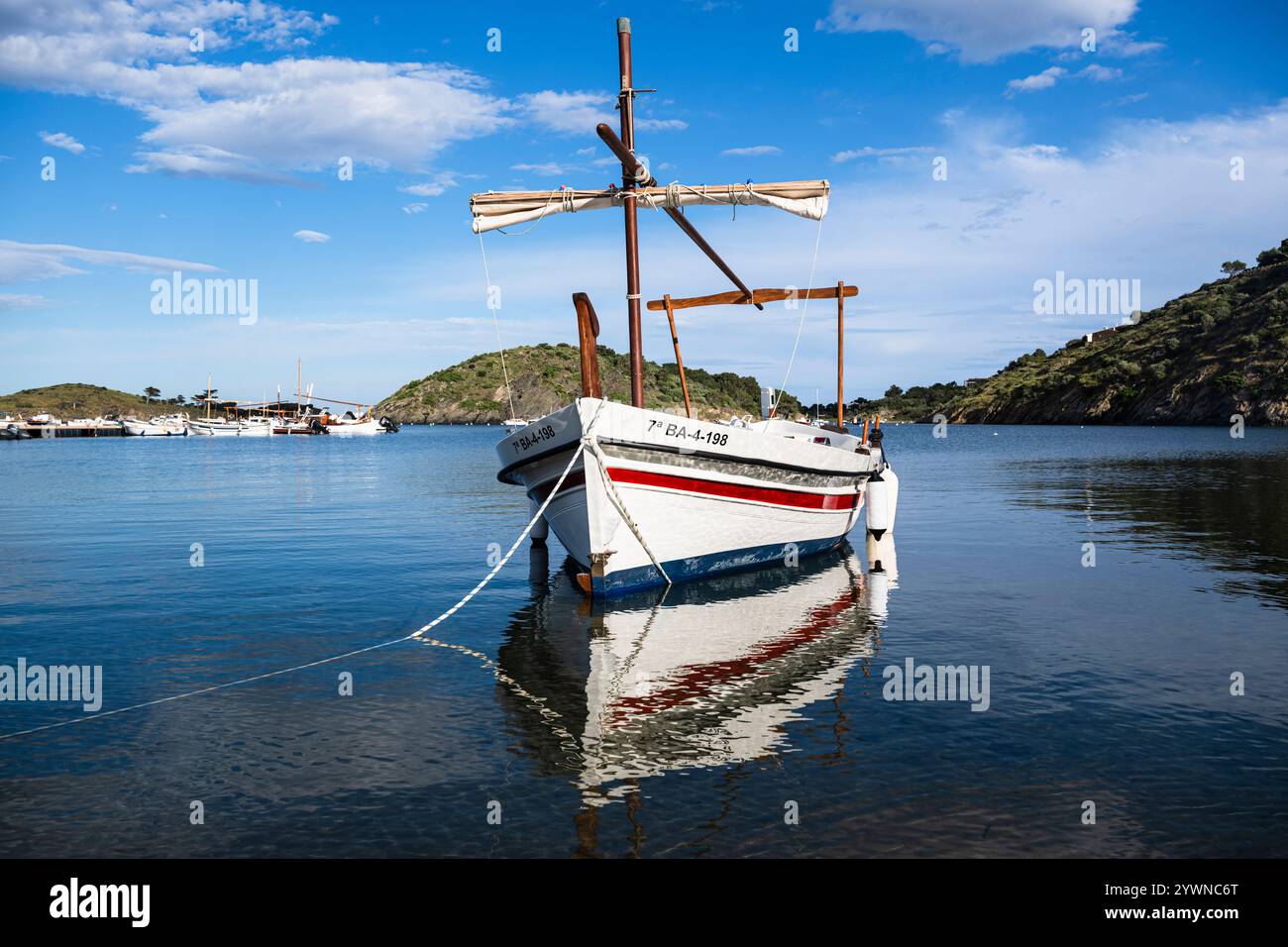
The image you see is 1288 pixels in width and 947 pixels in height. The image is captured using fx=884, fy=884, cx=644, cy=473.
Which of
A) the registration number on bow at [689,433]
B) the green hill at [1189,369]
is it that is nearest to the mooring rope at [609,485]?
the registration number on bow at [689,433]

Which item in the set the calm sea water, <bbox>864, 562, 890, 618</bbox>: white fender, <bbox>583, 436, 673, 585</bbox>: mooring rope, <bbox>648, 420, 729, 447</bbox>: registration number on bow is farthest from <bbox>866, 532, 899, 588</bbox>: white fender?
<bbox>583, 436, 673, 585</bbox>: mooring rope

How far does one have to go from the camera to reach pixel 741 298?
85.7 feet

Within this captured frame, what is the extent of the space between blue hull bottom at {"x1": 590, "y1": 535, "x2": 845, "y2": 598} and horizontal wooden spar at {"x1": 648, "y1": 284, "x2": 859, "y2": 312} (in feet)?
25.9

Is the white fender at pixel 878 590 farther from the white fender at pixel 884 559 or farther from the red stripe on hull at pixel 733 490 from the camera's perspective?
the red stripe on hull at pixel 733 490

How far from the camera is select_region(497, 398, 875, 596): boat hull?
1593cm

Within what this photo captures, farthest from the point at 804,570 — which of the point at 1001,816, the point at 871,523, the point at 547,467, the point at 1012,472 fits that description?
the point at 1012,472

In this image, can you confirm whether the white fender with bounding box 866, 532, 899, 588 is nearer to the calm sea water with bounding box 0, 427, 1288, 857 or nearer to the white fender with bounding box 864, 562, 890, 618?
the white fender with bounding box 864, 562, 890, 618

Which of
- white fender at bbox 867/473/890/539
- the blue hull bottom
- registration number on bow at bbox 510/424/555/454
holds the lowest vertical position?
the blue hull bottom

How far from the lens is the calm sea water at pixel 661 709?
7008 mm

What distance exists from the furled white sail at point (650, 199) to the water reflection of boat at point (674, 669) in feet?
26.5

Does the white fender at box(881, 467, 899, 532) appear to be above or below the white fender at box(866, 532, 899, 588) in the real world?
A: above

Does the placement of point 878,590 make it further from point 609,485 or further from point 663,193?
point 663,193

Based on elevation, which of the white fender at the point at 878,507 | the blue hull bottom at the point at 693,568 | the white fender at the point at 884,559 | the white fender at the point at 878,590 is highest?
the white fender at the point at 878,507

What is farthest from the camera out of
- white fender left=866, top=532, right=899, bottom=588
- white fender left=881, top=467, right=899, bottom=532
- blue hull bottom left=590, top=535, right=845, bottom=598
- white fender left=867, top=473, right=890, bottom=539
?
white fender left=881, top=467, right=899, bottom=532
